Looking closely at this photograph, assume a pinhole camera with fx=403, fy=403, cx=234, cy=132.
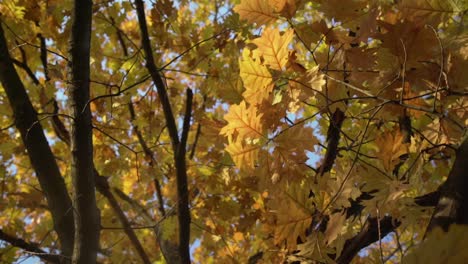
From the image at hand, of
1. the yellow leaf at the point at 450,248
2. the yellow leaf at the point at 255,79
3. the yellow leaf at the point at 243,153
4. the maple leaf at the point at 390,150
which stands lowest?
the yellow leaf at the point at 450,248

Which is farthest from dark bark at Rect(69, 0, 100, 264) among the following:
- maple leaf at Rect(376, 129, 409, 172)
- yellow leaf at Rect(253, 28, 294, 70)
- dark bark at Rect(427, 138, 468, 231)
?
dark bark at Rect(427, 138, 468, 231)

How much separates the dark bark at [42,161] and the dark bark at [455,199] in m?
1.50

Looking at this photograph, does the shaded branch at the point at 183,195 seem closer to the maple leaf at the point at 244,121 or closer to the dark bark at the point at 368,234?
the maple leaf at the point at 244,121

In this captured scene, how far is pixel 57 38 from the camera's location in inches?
95.9

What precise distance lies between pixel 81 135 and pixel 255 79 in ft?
2.03

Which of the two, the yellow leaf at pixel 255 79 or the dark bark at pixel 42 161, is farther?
the dark bark at pixel 42 161

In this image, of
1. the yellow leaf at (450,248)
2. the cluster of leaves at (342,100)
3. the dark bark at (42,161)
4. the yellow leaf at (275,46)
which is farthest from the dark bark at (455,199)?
the dark bark at (42,161)

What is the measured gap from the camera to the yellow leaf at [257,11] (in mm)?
1265

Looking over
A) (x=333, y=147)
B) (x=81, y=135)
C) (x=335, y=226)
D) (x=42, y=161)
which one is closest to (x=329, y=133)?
(x=333, y=147)

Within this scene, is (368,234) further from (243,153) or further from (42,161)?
(42,161)

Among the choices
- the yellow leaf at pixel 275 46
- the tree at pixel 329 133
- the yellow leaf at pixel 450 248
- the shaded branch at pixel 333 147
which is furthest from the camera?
the shaded branch at pixel 333 147

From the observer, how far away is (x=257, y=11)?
4.22 ft

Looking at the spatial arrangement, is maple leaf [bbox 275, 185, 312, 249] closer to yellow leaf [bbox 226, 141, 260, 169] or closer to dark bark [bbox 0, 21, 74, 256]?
yellow leaf [bbox 226, 141, 260, 169]

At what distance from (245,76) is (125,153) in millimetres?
1563
